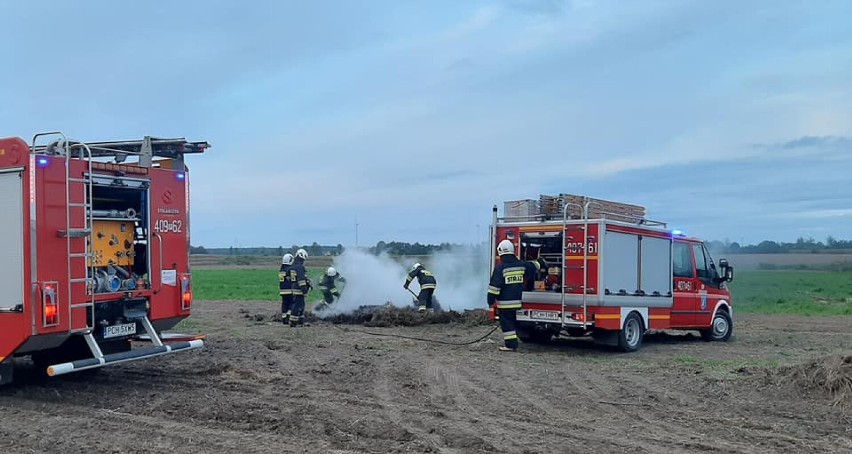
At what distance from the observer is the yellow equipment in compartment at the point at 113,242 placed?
9.28m

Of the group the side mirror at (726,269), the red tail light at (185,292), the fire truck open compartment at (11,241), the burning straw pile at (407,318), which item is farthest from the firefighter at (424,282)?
the fire truck open compartment at (11,241)

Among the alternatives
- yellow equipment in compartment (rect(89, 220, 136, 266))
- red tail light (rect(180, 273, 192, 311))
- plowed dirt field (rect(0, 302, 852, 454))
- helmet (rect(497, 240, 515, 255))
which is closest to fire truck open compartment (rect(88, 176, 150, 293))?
yellow equipment in compartment (rect(89, 220, 136, 266))

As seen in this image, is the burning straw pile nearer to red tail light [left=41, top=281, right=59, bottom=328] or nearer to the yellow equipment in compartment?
the yellow equipment in compartment

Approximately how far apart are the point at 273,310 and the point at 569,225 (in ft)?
41.4

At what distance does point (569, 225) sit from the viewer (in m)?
13.1

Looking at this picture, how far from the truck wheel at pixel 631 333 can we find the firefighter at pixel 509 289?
6.24 ft

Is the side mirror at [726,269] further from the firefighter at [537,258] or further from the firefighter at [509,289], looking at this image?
the firefighter at [509,289]

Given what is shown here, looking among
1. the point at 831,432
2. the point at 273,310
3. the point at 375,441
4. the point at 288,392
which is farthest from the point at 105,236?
the point at 273,310

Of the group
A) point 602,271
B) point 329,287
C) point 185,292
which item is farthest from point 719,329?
point 185,292

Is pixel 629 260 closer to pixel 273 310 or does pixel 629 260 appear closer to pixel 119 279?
pixel 119 279

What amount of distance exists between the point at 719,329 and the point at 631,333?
3.26 meters

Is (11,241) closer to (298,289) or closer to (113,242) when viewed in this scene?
(113,242)

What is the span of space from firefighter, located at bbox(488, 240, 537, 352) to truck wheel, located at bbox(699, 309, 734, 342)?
16.0 feet

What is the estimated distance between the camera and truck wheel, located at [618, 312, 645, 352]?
43.0 feet
